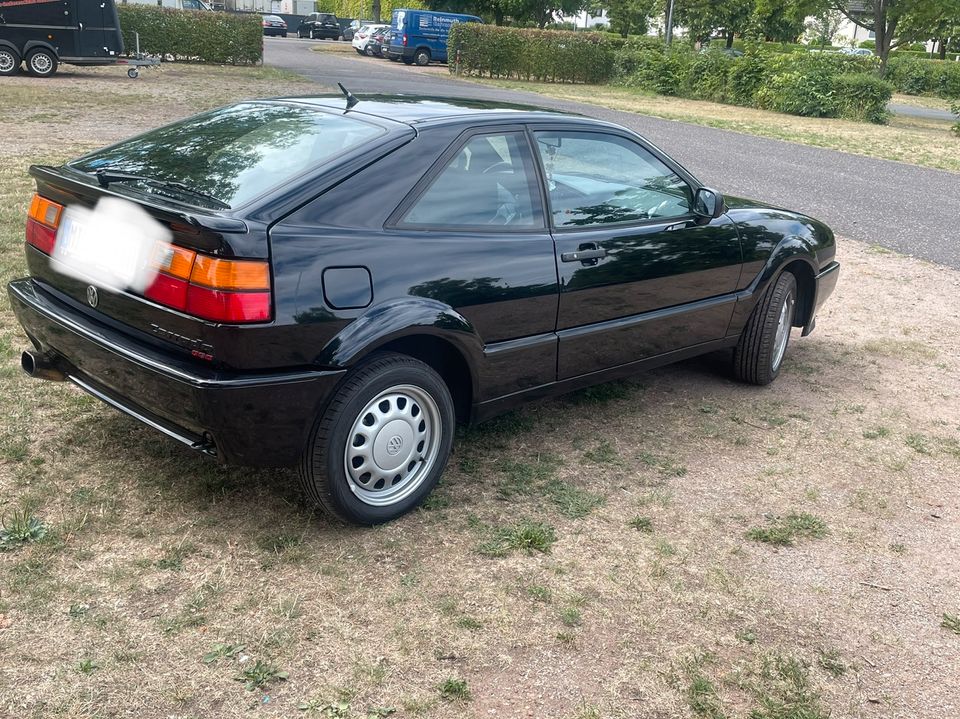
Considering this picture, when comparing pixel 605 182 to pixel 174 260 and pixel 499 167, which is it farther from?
pixel 174 260

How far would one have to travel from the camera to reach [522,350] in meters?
4.03

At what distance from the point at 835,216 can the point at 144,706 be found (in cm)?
1065

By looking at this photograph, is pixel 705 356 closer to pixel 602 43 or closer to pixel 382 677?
pixel 382 677

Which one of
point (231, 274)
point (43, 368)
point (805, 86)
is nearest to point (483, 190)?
point (231, 274)

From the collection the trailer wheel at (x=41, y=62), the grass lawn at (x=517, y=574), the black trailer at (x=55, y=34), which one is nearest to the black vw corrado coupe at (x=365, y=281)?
the grass lawn at (x=517, y=574)

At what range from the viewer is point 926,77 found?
42.0 meters

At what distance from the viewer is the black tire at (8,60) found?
21016 millimetres

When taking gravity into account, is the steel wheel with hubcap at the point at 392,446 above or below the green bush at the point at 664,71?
below

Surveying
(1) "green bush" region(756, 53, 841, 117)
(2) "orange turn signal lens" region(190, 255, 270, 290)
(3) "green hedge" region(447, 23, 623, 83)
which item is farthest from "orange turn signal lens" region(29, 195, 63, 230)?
(3) "green hedge" region(447, 23, 623, 83)

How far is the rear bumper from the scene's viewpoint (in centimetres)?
314

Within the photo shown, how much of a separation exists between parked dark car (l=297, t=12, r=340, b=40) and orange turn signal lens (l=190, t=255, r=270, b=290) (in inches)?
2330

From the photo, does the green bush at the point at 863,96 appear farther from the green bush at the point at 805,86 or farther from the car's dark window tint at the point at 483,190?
the car's dark window tint at the point at 483,190

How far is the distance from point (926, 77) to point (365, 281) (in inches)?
1787

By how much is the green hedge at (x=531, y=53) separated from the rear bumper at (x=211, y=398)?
31.9 metres
